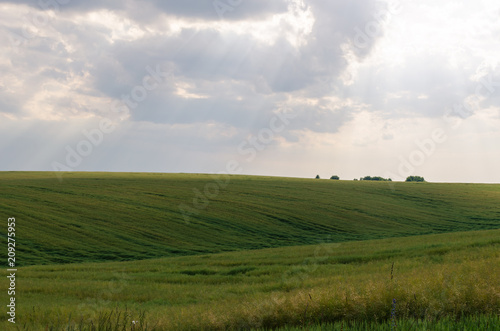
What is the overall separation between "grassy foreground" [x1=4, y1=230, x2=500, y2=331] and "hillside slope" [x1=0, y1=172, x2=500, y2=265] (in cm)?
926

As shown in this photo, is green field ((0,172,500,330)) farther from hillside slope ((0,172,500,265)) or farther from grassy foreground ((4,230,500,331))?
hillside slope ((0,172,500,265))

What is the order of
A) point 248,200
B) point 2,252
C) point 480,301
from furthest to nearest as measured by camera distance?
point 248,200 → point 2,252 → point 480,301

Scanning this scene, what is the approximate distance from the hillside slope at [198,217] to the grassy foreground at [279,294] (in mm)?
9255

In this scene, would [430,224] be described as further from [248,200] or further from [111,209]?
[111,209]

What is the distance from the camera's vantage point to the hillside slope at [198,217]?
2970cm

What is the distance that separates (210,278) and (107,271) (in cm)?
549

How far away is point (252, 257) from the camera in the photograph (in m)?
22.8

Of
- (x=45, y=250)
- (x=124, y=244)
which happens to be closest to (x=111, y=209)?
(x=124, y=244)

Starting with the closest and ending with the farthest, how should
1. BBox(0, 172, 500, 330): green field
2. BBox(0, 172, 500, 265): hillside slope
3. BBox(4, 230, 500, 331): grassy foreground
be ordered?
BBox(4, 230, 500, 331): grassy foreground < BBox(0, 172, 500, 330): green field < BBox(0, 172, 500, 265): hillside slope

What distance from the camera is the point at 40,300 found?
11.9 meters

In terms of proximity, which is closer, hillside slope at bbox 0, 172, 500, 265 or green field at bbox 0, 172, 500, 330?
green field at bbox 0, 172, 500, 330

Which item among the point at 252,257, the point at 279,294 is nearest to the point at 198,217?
the point at 252,257

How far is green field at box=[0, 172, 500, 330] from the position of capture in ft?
25.9

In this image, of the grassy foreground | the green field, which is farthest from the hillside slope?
the grassy foreground
